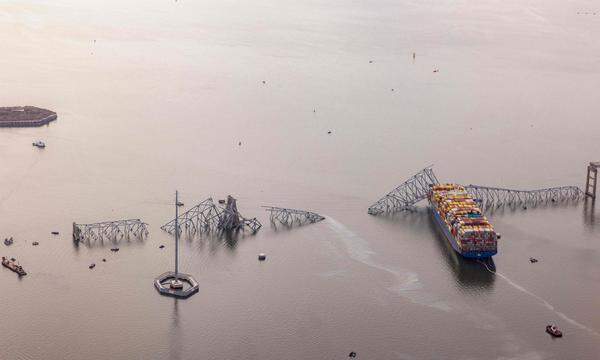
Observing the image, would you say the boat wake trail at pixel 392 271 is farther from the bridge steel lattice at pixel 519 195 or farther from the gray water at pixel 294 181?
the bridge steel lattice at pixel 519 195

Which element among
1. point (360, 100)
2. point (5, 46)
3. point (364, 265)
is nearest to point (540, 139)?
point (360, 100)

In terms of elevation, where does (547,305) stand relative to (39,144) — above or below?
below

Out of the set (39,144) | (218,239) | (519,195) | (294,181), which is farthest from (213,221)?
(39,144)

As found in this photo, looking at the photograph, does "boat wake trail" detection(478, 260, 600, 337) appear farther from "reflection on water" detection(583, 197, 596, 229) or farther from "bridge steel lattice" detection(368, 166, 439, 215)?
"reflection on water" detection(583, 197, 596, 229)

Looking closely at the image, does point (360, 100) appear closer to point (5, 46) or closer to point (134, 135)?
point (134, 135)

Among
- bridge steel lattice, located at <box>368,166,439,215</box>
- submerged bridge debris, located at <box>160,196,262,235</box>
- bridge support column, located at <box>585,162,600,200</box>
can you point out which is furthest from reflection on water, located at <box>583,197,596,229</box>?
submerged bridge debris, located at <box>160,196,262,235</box>

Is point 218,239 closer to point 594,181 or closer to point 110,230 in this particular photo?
point 110,230

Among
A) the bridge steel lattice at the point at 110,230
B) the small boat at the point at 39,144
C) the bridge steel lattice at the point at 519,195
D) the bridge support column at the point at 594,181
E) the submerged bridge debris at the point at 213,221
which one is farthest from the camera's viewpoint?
the small boat at the point at 39,144

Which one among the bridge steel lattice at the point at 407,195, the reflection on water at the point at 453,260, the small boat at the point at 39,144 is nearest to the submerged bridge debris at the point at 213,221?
the bridge steel lattice at the point at 407,195
